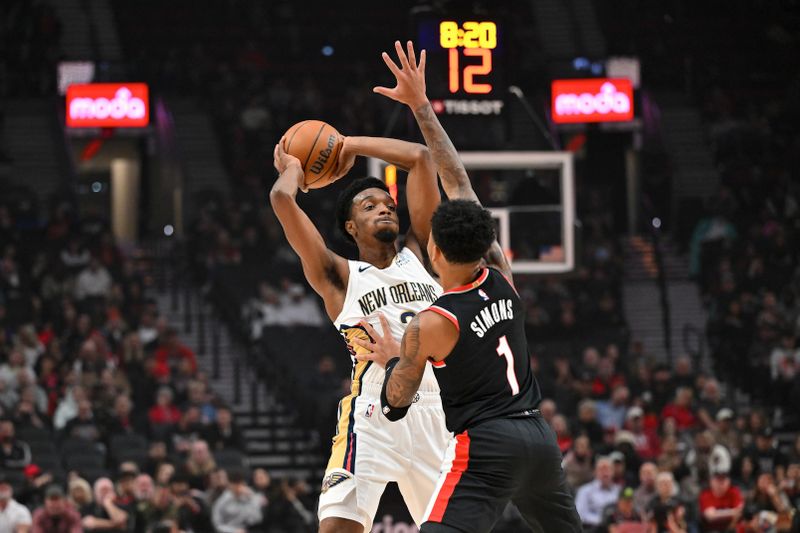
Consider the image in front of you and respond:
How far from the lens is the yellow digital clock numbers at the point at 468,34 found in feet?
38.9

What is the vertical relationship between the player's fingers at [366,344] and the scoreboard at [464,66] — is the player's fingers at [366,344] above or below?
below

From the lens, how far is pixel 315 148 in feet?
21.9

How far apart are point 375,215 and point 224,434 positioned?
8.93 meters

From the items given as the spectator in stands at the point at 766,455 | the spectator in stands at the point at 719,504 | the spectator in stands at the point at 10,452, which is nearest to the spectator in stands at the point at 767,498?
Result: the spectator in stands at the point at 719,504

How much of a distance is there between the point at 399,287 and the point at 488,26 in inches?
230

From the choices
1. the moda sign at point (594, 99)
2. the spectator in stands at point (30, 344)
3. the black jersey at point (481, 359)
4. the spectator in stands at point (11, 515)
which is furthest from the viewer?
the moda sign at point (594, 99)

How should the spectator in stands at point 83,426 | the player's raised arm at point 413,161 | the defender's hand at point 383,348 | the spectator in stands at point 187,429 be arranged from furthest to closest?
the spectator in stands at point 187,429 < the spectator in stands at point 83,426 < the player's raised arm at point 413,161 < the defender's hand at point 383,348

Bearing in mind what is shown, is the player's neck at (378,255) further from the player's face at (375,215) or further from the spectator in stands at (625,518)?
the spectator in stands at (625,518)

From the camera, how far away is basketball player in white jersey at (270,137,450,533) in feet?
20.8

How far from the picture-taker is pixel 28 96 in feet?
80.8

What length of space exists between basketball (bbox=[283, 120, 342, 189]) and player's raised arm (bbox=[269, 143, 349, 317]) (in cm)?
6

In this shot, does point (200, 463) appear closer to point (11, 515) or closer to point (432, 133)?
point (11, 515)

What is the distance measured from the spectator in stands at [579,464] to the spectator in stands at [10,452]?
18.2 feet

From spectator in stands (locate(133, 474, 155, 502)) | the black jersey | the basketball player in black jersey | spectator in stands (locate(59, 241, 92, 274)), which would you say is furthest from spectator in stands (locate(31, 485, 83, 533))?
spectator in stands (locate(59, 241, 92, 274))
